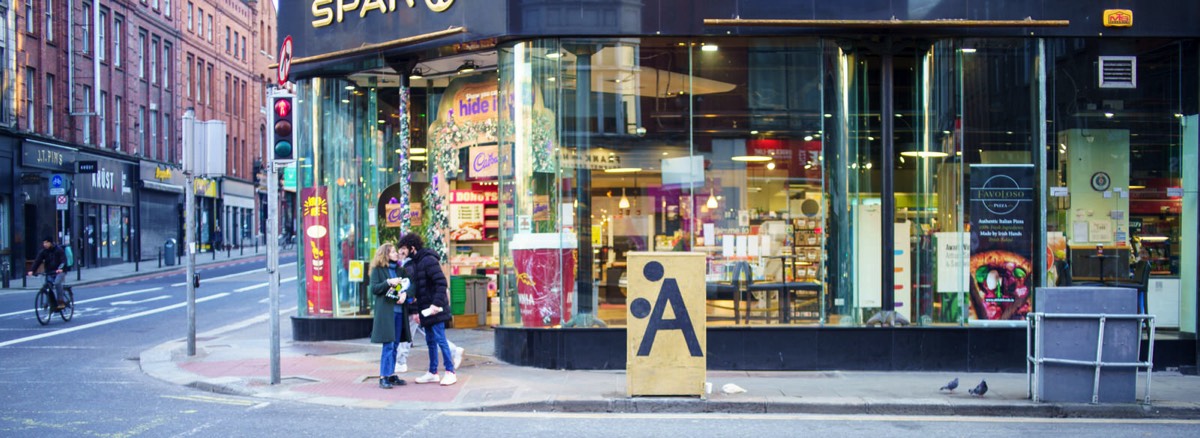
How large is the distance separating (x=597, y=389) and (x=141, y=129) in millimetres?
41431

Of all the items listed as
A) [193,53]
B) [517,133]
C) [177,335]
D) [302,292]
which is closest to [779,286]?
[517,133]

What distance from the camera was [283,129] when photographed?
10656mm

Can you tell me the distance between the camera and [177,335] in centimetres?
1631

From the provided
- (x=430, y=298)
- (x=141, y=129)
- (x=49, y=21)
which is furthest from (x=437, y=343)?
(x=141, y=129)

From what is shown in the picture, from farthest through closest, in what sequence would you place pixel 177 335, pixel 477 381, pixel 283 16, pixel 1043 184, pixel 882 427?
1. pixel 177 335
2. pixel 283 16
3. pixel 1043 184
4. pixel 477 381
5. pixel 882 427

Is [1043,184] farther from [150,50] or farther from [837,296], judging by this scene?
[150,50]

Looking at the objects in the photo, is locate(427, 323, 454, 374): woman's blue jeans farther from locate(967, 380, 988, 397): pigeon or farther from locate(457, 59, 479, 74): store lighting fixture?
locate(967, 380, 988, 397): pigeon

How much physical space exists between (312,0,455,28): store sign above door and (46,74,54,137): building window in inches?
1066

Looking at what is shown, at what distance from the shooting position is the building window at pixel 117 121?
42.2 meters

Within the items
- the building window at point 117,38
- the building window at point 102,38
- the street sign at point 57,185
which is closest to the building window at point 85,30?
the building window at point 102,38

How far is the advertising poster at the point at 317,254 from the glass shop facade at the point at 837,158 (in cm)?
339

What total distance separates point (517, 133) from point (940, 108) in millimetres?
5182

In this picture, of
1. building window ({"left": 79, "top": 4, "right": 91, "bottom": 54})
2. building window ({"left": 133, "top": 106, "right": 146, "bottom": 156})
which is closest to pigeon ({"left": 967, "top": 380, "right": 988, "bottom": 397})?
building window ({"left": 79, "top": 4, "right": 91, "bottom": 54})

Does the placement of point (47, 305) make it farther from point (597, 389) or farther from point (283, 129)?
point (597, 389)
